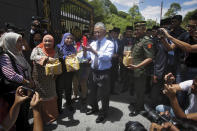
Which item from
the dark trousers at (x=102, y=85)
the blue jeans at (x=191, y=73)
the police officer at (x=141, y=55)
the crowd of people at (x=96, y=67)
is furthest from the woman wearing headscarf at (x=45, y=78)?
the blue jeans at (x=191, y=73)

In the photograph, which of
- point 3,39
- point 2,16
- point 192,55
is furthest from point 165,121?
point 2,16

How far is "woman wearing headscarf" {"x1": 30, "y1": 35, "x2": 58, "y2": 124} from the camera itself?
7.62ft

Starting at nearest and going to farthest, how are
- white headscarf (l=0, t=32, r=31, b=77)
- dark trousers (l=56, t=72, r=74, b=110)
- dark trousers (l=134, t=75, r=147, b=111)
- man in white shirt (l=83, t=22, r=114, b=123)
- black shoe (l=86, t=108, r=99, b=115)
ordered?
white headscarf (l=0, t=32, r=31, b=77) < man in white shirt (l=83, t=22, r=114, b=123) < dark trousers (l=134, t=75, r=147, b=111) < dark trousers (l=56, t=72, r=74, b=110) < black shoe (l=86, t=108, r=99, b=115)

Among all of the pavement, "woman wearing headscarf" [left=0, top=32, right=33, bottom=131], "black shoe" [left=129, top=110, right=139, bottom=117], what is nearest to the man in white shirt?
the pavement

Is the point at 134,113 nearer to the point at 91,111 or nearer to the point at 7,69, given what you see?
the point at 91,111

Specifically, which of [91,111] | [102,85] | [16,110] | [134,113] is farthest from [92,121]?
[16,110]

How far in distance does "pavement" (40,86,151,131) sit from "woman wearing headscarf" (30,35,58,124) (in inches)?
9.8

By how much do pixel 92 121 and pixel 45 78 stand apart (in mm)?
1426

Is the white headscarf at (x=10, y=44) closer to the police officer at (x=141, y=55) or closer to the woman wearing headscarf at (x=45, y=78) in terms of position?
the woman wearing headscarf at (x=45, y=78)

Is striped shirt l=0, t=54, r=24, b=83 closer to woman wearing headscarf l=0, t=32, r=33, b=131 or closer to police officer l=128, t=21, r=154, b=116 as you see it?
woman wearing headscarf l=0, t=32, r=33, b=131

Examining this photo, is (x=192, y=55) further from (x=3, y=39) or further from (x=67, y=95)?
(x=3, y=39)

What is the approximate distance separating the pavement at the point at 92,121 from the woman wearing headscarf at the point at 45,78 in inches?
9.8

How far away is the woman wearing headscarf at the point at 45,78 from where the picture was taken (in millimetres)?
2322

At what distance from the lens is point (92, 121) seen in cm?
281
